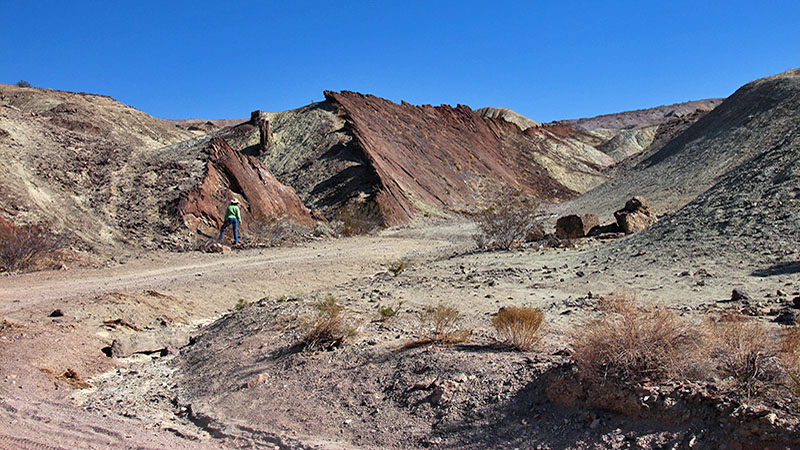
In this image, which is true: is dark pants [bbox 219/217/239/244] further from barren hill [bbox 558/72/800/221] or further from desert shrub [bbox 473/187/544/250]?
barren hill [bbox 558/72/800/221]

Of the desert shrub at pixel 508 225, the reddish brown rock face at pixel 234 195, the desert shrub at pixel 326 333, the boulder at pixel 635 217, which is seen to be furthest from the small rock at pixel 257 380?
the reddish brown rock face at pixel 234 195

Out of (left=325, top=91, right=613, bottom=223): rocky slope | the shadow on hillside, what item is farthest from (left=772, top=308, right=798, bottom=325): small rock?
(left=325, top=91, right=613, bottom=223): rocky slope

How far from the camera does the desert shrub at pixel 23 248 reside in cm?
1279

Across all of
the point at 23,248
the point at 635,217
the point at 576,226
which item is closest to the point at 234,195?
the point at 23,248

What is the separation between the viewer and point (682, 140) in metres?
40.9

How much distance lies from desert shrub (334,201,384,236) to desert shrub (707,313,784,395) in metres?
20.9

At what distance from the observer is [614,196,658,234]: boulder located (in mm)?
16984

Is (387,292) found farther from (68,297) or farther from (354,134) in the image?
(354,134)

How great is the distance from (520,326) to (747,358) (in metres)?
2.19

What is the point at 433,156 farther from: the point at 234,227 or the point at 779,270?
the point at 779,270

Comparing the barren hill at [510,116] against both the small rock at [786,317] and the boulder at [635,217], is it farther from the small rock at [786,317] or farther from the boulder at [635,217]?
the small rock at [786,317]

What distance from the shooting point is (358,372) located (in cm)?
591

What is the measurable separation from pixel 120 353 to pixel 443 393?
191 inches

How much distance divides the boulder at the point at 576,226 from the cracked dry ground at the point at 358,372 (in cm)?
559
